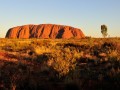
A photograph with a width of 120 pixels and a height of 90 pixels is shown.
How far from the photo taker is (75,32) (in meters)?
167

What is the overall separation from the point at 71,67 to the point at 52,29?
515 ft

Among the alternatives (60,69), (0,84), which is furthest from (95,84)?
(0,84)

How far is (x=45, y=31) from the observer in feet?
545

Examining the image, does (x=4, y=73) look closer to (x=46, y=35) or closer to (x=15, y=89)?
(x=15, y=89)

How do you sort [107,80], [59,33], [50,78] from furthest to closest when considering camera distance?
1. [59,33]
2. [50,78]
3. [107,80]

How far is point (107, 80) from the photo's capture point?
400 inches

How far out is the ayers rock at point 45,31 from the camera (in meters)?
163

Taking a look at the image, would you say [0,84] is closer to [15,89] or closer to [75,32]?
[15,89]

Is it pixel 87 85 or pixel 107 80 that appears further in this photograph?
pixel 107 80

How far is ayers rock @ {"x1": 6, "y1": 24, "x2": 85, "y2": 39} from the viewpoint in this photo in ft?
534

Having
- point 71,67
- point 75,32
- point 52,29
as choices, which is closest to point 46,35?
point 52,29

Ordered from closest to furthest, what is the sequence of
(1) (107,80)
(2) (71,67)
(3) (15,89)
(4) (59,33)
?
(3) (15,89), (1) (107,80), (2) (71,67), (4) (59,33)

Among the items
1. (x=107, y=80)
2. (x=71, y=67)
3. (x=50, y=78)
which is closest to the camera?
(x=107, y=80)

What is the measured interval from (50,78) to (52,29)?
15848cm
